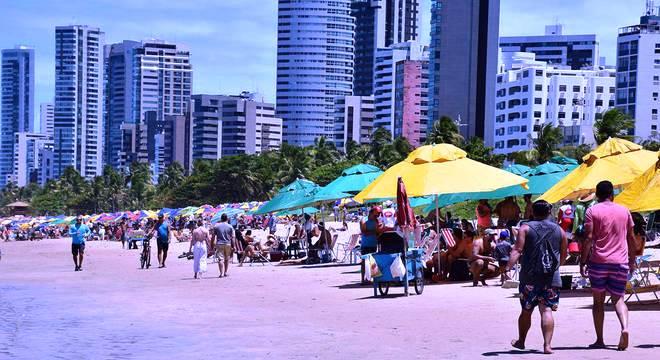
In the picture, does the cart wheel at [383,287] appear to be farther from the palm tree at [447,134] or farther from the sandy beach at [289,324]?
the palm tree at [447,134]

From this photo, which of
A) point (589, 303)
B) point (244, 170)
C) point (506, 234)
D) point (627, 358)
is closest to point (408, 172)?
point (506, 234)

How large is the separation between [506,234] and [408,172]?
7.57ft

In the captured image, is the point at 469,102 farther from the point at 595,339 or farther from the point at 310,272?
the point at 595,339

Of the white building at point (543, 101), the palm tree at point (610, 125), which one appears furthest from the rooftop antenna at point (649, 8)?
the palm tree at point (610, 125)

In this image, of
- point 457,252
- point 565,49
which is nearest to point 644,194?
point 457,252

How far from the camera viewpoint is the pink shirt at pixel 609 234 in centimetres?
1003

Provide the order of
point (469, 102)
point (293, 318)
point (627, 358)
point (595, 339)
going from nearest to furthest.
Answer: point (627, 358), point (595, 339), point (293, 318), point (469, 102)

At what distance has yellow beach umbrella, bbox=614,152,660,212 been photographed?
13133 millimetres

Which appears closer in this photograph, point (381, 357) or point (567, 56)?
point (381, 357)

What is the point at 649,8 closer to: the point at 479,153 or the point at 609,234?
the point at 479,153

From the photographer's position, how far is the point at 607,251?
1003cm

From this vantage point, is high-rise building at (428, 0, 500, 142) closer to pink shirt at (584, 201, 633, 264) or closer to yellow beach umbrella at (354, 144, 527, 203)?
yellow beach umbrella at (354, 144, 527, 203)

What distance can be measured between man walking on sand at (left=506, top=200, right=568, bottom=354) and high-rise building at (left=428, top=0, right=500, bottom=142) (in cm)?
13543

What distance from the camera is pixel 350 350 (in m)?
10.7
